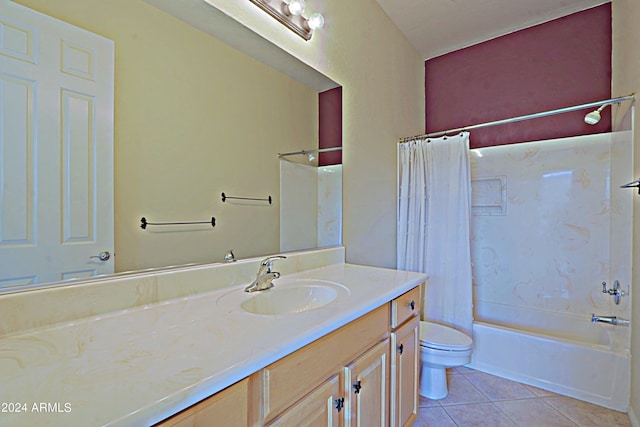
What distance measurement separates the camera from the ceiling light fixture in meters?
1.39

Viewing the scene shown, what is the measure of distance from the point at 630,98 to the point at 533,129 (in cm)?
77

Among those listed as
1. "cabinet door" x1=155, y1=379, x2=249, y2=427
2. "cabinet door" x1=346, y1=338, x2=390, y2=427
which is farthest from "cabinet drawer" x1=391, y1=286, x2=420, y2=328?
"cabinet door" x1=155, y1=379, x2=249, y2=427

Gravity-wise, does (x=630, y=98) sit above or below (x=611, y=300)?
above

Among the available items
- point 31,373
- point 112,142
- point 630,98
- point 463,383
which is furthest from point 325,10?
point 463,383

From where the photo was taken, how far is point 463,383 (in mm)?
2111

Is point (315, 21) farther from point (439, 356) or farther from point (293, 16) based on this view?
point (439, 356)

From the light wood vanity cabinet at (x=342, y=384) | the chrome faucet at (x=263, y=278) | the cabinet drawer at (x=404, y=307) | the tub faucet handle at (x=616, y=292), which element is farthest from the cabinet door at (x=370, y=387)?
the tub faucet handle at (x=616, y=292)

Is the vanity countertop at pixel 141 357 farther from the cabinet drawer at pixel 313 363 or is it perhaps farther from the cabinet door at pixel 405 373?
the cabinet door at pixel 405 373

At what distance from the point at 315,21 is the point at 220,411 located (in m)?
1.75

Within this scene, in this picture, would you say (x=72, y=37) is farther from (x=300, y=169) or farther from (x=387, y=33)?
(x=387, y=33)

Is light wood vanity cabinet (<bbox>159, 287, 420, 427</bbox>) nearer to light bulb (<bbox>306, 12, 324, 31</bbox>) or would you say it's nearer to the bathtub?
the bathtub

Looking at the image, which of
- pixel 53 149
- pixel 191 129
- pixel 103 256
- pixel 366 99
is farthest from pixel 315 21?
pixel 103 256

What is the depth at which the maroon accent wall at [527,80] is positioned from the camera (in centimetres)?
227

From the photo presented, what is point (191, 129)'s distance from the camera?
1.12 m
